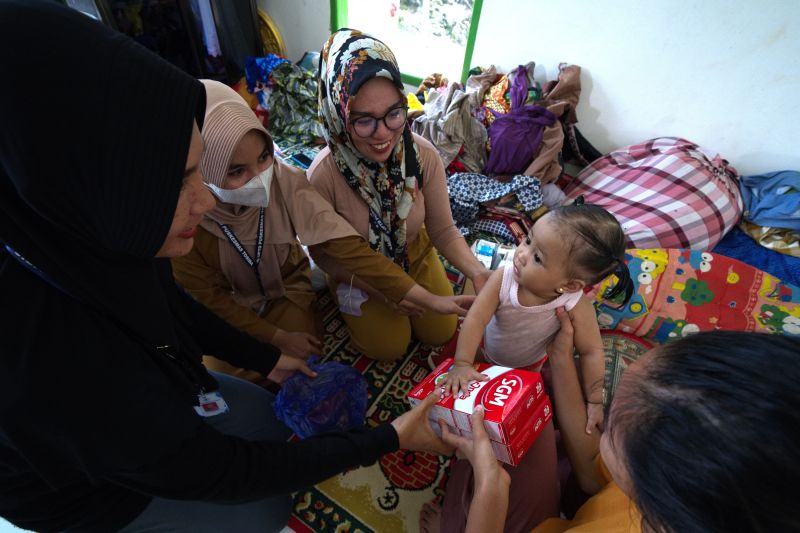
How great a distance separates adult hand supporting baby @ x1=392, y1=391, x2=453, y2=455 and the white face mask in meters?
0.83

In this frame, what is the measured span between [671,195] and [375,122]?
1909 mm

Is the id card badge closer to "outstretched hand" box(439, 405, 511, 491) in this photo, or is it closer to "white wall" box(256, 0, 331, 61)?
"outstretched hand" box(439, 405, 511, 491)

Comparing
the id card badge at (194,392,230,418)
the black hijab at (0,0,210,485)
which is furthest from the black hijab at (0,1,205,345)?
the id card badge at (194,392,230,418)

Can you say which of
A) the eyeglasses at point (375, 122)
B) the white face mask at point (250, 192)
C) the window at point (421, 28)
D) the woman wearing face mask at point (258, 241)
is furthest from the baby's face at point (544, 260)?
the window at point (421, 28)

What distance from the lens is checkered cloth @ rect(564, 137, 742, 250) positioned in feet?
7.30

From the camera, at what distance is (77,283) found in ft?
2.20

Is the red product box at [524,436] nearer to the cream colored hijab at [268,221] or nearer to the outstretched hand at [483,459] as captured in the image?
the outstretched hand at [483,459]

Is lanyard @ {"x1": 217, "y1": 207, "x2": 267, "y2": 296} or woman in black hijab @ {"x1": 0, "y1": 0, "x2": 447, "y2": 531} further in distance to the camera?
lanyard @ {"x1": 217, "y1": 207, "x2": 267, "y2": 296}

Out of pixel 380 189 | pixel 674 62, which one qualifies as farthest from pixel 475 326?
pixel 674 62

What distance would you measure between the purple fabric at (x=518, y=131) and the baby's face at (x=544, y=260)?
156 cm

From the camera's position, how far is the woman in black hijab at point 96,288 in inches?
21.1

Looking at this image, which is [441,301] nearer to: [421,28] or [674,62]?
[674,62]

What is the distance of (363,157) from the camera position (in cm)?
157

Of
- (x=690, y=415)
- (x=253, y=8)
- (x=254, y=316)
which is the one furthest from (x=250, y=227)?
(x=253, y=8)
